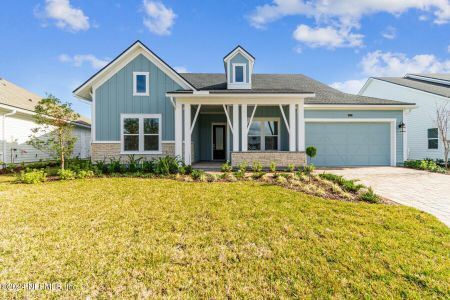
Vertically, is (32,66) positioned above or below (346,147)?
above

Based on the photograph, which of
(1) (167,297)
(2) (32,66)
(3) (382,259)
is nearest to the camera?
(1) (167,297)

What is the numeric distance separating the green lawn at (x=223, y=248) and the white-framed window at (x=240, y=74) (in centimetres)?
820

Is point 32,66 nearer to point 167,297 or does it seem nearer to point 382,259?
point 167,297

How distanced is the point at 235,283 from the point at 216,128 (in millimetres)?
12536

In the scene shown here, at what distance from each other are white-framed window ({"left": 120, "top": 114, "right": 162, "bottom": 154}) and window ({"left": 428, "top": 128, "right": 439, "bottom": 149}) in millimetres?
17278

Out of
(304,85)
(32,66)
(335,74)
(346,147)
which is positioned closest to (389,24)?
(335,74)

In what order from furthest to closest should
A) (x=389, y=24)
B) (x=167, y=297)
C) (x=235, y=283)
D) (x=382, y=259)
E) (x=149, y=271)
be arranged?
1. (x=389, y=24)
2. (x=382, y=259)
3. (x=149, y=271)
4. (x=235, y=283)
5. (x=167, y=297)

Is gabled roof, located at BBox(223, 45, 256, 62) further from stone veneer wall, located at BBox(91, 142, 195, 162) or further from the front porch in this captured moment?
stone veneer wall, located at BBox(91, 142, 195, 162)

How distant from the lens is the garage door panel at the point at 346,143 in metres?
12.1

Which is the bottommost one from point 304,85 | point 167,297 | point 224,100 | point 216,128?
point 167,297

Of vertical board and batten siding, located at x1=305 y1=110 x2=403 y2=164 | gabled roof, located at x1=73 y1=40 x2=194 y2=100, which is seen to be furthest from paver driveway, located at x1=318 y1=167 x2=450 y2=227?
gabled roof, located at x1=73 y1=40 x2=194 y2=100

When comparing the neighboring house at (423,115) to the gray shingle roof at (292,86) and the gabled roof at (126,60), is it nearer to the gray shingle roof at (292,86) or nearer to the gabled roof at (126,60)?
the gray shingle roof at (292,86)

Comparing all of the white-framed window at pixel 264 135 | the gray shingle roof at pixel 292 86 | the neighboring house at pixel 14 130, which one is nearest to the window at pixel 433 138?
the gray shingle roof at pixel 292 86

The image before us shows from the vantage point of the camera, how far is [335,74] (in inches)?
680
